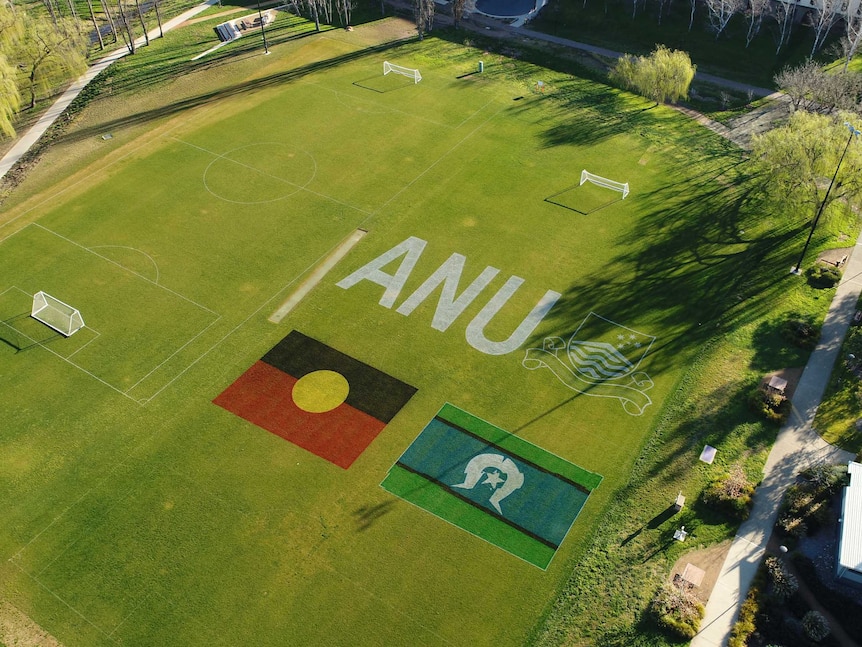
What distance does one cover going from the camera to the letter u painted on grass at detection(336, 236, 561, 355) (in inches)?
2336

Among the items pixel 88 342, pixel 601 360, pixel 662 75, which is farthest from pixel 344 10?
pixel 601 360

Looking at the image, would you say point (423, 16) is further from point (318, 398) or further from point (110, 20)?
point (318, 398)

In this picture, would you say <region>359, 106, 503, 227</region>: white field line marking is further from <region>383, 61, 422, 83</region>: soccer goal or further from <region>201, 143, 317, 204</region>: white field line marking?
<region>383, 61, 422, 83</region>: soccer goal

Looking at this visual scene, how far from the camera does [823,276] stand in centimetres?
6284

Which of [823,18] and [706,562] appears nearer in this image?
[706,562]

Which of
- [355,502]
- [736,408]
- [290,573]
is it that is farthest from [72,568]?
[736,408]

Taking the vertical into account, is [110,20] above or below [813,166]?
above

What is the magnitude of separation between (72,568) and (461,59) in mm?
79649

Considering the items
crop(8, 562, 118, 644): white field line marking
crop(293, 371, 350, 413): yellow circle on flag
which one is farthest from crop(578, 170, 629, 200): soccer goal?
crop(8, 562, 118, 644): white field line marking

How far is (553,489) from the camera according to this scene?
Result: 48.7m

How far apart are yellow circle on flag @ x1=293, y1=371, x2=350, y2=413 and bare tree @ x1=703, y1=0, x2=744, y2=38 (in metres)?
76.7

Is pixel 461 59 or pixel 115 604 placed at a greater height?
pixel 461 59

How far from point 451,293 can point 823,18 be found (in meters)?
67.7

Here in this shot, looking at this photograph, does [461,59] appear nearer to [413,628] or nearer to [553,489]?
[553,489]
